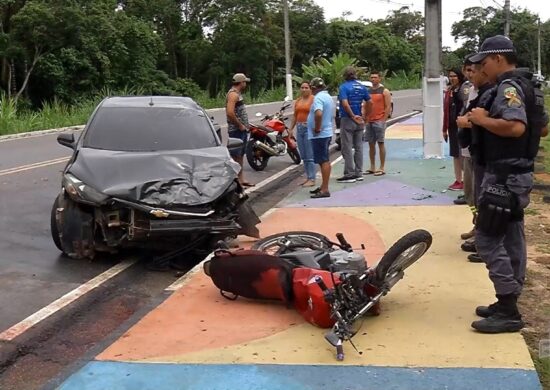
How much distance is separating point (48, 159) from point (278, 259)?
10568mm

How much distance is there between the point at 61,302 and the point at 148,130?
262cm

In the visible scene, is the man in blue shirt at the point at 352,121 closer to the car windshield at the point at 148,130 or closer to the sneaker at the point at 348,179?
the sneaker at the point at 348,179

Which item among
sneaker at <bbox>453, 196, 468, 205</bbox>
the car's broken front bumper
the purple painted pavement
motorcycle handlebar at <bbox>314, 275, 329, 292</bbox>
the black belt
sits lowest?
the purple painted pavement

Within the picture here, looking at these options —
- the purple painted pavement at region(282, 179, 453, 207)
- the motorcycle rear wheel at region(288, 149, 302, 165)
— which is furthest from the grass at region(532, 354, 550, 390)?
the motorcycle rear wheel at region(288, 149, 302, 165)

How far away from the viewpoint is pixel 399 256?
15.6 ft

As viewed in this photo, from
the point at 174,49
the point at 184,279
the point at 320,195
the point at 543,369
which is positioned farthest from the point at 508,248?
the point at 174,49

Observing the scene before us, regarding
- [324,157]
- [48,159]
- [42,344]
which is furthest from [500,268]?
[48,159]

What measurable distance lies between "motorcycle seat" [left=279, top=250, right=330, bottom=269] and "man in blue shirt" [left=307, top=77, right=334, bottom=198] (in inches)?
180

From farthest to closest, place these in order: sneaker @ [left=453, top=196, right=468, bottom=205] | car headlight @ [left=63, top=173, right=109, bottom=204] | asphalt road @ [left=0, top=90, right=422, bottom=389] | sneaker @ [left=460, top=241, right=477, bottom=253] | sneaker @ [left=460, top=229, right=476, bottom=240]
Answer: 1. sneaker @ [left=453, top=196, right=468, bottom=205]
2. sneaker @ [left=460, top=229, right=476, bottom=240]
3. sneaker @ [left=460, top=241, right=477, bottom=253]
4. car headlight @ [left=63, top=173, right=109, bottom=204]
5. asphalt road @ [left=0, top=90, right=422, bottom=389]

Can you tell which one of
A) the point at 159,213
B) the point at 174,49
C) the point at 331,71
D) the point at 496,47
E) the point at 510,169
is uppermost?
the point at 174,49

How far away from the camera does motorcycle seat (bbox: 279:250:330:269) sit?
17.3ft

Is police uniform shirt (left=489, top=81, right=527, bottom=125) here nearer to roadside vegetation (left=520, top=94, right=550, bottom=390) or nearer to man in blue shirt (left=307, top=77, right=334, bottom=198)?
roadside vegetation (left=520, top=94, right=550, bottom=390)

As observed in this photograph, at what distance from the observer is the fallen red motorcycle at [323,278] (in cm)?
459

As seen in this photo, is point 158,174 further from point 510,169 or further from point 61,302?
point 510,169
